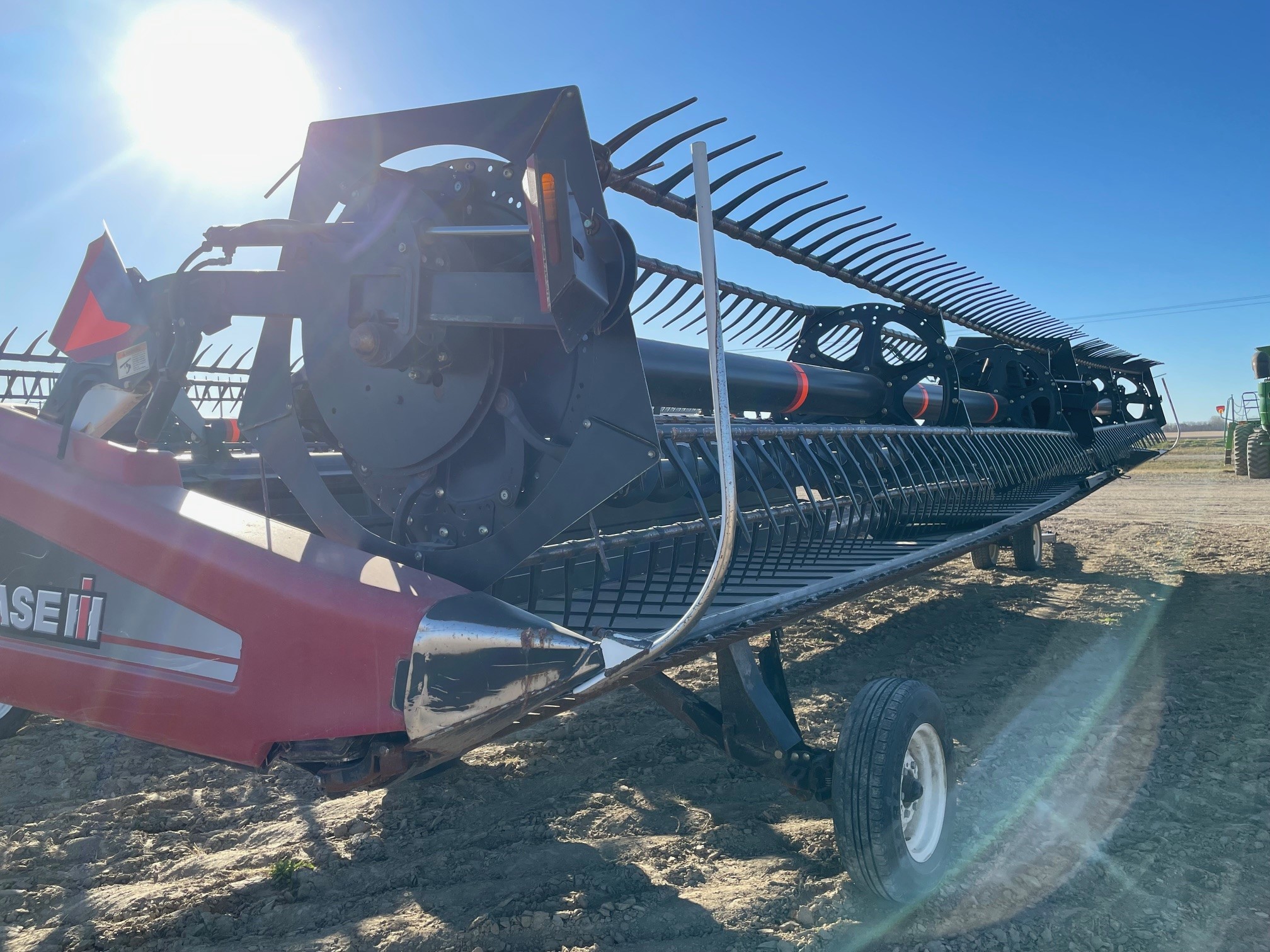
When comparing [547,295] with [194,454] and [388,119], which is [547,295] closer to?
[388,119]

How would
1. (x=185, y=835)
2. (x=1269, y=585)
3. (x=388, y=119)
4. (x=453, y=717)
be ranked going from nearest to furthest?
(x=453, y=717), (x=388, y=119), (x=185, y=835), (x=1269, y=585)

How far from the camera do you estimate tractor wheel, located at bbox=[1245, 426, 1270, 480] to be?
18141 mm

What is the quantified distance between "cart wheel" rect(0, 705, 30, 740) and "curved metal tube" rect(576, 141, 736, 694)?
11.4ft

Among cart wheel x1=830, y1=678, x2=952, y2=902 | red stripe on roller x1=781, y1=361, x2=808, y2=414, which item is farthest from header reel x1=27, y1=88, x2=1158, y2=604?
red stripe on roller x1=781, y1=361, x2=808, y2=414

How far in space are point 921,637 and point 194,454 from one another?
4.59 m

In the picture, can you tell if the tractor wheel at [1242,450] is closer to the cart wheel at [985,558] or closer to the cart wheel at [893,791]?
the cart wheel at [985,558]

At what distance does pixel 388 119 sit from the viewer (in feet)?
7.26

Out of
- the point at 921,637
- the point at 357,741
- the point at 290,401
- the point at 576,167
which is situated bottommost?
the point at 921,637

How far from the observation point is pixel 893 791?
2.23 metres

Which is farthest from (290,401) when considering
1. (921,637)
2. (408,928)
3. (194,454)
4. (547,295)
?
(921,637)

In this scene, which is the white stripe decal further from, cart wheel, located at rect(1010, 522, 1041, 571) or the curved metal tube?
cart wheel, located at rect(1010, 522, 1041, 571)

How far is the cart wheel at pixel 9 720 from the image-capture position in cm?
377

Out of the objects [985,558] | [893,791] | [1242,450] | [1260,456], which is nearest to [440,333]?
[893,791]

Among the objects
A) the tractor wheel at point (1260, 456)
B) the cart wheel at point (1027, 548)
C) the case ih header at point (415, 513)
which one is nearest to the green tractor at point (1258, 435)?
the tractor wheel at point (1260, 456)
